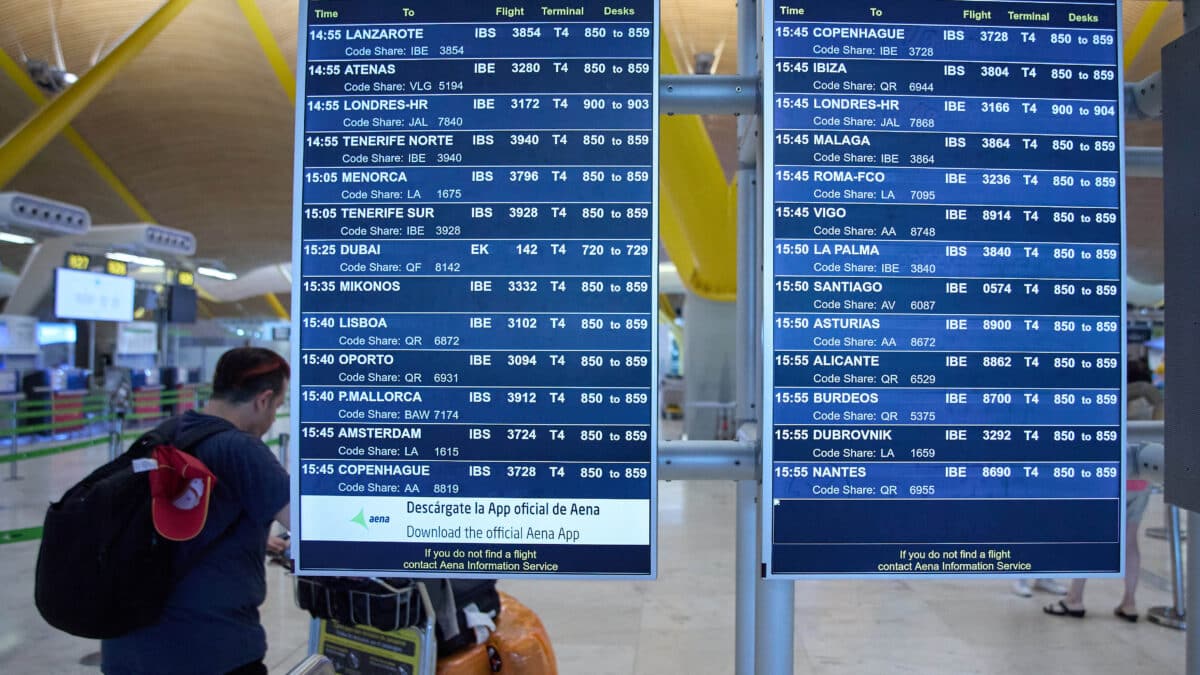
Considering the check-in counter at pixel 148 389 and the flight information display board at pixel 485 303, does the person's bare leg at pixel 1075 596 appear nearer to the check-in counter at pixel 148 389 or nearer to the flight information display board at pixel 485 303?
the flight information display board at pixel 485 303

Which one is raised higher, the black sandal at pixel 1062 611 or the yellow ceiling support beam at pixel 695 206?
the yellow ceiling support beam at pixel 695 206

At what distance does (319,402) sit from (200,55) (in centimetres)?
1621

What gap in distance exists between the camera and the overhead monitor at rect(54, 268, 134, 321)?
51.0 feet

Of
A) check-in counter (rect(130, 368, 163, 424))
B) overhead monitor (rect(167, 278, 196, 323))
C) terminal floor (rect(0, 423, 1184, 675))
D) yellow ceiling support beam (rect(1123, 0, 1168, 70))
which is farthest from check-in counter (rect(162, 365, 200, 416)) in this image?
yellow ceiling support beam (rect(1123, 0, 1168, 70))

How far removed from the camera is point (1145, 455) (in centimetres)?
204

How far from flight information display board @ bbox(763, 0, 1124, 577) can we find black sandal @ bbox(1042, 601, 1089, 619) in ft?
14.6

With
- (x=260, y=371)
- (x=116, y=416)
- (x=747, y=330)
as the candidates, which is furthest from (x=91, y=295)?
(x=747, y=330)

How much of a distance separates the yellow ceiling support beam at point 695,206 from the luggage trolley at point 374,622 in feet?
25.7

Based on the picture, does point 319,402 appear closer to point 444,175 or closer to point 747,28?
point 444,175

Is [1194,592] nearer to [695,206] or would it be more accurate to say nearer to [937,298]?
[937,298]

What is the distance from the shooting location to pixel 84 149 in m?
20.7

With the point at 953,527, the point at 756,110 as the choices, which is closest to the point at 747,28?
the point at 756,110

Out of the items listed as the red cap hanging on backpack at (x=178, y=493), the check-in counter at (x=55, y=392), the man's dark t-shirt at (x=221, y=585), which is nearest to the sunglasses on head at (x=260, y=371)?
the man's dark t-shirt at (x=221, y=585)

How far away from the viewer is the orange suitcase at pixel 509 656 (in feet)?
10.8
